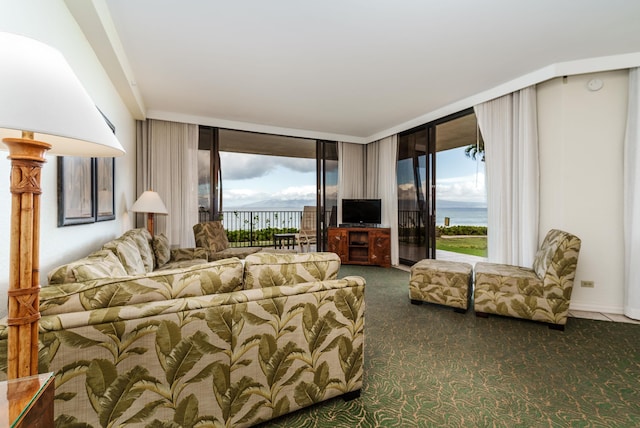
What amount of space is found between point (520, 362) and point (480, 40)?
265 cm

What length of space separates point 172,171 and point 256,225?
4.15 meters

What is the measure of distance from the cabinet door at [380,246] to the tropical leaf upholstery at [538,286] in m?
2.37

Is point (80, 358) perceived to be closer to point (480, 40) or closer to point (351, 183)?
point (480, 40)

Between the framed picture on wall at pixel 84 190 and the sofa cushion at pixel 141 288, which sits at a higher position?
the framed picture on wall at pixel 84 190

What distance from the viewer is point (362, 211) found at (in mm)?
5758

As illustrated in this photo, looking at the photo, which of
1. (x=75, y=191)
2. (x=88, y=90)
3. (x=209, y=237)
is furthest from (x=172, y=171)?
(x=75, y=191)

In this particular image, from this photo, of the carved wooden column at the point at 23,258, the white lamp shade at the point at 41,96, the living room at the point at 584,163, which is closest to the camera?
the white lamp shade at the point at 41,96

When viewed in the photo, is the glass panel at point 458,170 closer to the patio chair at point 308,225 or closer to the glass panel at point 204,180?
the patio chair at point 308,225

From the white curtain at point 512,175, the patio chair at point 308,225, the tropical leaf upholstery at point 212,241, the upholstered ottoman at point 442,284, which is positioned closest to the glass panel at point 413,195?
the white curtain at point 512,175

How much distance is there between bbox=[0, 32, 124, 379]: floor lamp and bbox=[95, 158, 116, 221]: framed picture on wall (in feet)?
6.32

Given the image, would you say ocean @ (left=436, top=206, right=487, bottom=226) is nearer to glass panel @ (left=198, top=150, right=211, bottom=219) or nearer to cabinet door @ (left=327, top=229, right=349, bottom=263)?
cabinet door @ (left=327, top=229, right=349, bottom=263)

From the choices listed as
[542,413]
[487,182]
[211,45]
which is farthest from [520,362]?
[211,45]

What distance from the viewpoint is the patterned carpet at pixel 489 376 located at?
1.50 metres

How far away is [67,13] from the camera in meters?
1.86
